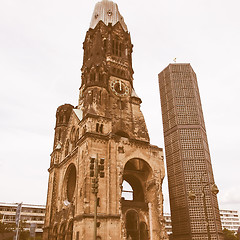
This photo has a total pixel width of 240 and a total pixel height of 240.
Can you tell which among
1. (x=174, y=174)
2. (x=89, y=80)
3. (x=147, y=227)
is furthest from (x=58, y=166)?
(x=174, y=174)

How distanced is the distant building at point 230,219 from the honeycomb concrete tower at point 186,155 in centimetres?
9647

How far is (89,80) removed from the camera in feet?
152

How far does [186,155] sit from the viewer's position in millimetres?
75375

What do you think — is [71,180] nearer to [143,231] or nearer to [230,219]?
[143,231]

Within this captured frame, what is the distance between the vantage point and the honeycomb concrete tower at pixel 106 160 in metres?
35.5

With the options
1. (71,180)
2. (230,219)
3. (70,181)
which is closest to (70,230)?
(70,181)

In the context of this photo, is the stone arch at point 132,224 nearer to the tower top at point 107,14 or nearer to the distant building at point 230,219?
the tower top at point 107,14

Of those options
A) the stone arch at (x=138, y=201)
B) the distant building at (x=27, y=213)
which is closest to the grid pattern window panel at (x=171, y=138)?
the stone arch at (x=138, y=201)

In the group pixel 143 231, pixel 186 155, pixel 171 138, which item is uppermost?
pixel 171 138

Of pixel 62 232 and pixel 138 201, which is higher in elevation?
pixel 138 201

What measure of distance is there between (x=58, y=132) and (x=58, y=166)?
791cm

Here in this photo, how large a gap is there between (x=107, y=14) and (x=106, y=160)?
123ft

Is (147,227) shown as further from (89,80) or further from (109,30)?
(109,30)

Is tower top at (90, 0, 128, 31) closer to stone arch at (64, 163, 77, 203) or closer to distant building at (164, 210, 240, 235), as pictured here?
stone arch at (64, 163, 77, 203)
